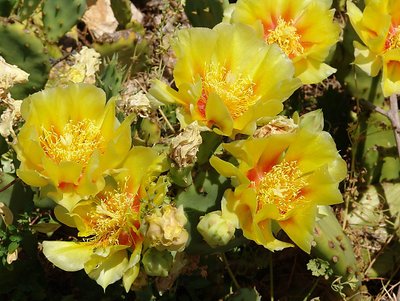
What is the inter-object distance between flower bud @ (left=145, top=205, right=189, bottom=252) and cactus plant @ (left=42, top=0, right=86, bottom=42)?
1015 millimetres

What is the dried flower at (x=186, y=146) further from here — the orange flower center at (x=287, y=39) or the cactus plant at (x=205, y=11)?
the cactus plant at (x=205, y=11)

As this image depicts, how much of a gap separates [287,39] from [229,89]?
328mm

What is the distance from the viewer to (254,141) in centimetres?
129

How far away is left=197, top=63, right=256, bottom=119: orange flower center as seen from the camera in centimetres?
138

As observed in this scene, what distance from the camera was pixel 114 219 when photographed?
1.29 metres

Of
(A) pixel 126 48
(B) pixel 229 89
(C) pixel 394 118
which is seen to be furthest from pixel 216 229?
(A) pixel 126 48

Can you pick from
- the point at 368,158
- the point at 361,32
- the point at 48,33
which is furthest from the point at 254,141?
the point at 48,33

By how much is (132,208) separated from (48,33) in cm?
94

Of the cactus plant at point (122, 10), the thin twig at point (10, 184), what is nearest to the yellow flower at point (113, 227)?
the thin twig at point (10, 184)

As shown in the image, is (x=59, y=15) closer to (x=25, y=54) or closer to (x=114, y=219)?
(x=25, y=54)

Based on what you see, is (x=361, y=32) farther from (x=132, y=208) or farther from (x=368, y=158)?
(x=132, y=208)

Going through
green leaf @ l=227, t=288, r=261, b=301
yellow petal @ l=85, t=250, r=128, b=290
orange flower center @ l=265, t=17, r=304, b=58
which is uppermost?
orange flower center @ l=265, t=17, r=304, b=58

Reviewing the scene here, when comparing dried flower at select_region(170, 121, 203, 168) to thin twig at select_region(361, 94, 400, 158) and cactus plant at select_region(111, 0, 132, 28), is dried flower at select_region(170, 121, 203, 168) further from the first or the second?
cactus plant at select_region(111, 0, 132, 28)

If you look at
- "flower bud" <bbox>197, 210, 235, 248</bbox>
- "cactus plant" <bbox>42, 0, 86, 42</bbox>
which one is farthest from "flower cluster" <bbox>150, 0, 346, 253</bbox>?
"cactus plant" <bbox>42, 0, 86, 42</bbox>
